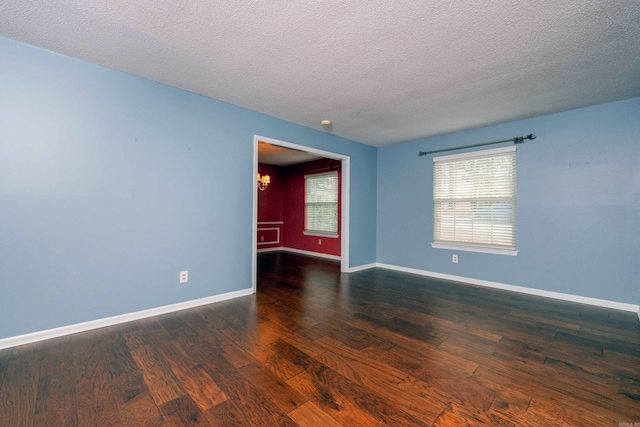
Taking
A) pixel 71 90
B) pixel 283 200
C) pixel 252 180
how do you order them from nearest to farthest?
pixel 71 90
pixel 252 180
pixel 283 200

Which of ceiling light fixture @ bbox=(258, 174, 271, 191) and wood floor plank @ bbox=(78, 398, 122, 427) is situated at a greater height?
ceiling light fixture @ bbox=(258, 174, 271, 191)

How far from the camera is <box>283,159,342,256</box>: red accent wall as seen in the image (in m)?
6.55

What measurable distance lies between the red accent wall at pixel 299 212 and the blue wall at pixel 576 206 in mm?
2872

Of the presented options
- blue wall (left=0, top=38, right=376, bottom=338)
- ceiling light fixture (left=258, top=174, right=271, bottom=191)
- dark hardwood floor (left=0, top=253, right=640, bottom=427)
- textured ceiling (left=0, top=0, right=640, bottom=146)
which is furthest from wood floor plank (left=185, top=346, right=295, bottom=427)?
ceiling light fixture (left=258, top=174, right=271, bottom=191)

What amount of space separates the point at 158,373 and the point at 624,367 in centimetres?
318

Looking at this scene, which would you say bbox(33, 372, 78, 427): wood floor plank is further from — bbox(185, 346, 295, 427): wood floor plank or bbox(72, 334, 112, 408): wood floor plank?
bbox(185, 346, 295, 427): wood floor plank

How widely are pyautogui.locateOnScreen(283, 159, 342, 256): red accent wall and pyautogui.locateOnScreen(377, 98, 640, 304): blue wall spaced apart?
287 centimetres

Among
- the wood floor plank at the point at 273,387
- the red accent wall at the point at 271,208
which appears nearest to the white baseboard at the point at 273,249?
the red accent wall at the point at 271,208

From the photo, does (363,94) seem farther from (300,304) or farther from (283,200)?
(283,200)

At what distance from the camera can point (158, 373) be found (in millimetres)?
1844

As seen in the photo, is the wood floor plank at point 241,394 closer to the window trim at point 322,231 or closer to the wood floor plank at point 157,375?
the wood floor plank at point 157,375

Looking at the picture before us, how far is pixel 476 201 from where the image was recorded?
427 centimetres

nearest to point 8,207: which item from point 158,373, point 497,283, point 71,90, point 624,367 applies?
point 71,90

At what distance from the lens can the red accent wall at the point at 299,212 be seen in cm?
655
